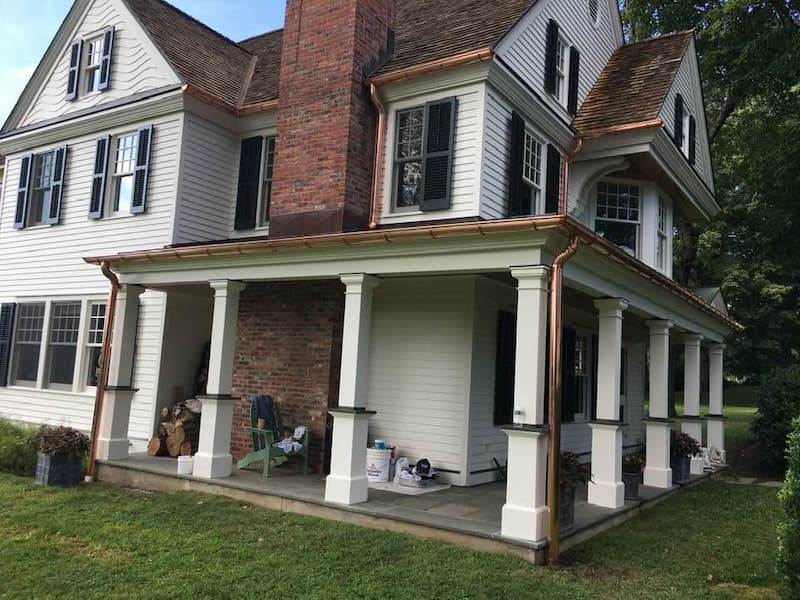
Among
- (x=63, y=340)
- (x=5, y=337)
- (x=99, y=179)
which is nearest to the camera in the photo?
(x=99, y=179)

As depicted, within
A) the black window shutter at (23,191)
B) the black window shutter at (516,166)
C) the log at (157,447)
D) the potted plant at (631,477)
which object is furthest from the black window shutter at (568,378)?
the black window shutter at (23,191)

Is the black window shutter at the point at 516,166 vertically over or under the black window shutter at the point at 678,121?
under

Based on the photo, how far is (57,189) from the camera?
12.9 metres

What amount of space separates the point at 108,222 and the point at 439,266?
774 cm

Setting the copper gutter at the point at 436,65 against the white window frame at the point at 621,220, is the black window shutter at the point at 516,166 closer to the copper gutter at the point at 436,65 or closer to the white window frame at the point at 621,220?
the copper gutter at the point at 436,65

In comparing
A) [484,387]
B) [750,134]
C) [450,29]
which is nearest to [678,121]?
[450,29]

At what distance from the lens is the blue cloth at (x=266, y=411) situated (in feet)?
29.5

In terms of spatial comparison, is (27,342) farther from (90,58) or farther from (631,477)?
(631,477)

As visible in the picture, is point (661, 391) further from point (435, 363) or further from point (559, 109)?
point (559, 109)

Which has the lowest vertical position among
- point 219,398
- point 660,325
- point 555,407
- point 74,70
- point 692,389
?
point 219,398

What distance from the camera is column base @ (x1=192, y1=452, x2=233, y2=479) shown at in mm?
8273

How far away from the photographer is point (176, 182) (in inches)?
438

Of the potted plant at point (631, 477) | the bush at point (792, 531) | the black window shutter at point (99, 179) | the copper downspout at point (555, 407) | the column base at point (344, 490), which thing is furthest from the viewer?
the black window shutter at point (99, 179)

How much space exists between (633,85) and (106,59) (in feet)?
32.1
